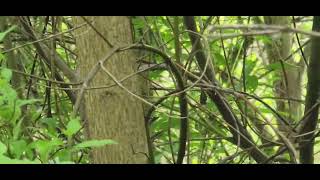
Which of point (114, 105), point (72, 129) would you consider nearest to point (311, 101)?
point (114, 105)

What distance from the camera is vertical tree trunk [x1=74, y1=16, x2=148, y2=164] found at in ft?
6.77

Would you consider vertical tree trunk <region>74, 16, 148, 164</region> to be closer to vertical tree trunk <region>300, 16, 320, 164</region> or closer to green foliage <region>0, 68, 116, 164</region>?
green foliage <region>0, 68, 116, 164</region>

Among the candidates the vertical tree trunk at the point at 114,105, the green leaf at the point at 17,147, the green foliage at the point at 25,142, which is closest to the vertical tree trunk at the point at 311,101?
the vertical tree trunk at the point at 114,105

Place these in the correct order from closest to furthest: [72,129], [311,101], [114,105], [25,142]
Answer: [72,129] < [25,142] < [114,105] < [311,101]

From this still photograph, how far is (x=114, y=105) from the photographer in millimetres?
2062

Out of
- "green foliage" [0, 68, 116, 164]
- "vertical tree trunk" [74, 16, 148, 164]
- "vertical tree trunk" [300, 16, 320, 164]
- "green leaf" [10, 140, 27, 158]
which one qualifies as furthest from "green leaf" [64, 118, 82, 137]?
"vertical tree trunk" [300, 16, 320, 164]

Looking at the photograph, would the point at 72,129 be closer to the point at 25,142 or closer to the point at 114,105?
the point at 25,142

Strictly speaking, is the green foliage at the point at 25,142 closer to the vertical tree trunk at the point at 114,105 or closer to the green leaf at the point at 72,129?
the green leaf at the point at 72,129

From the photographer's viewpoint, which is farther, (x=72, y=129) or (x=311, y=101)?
(x=311, y=101)

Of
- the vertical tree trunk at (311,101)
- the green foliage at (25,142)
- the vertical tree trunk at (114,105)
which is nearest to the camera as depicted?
the green foliage at (25,142)

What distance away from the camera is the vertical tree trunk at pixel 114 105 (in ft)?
6.77
